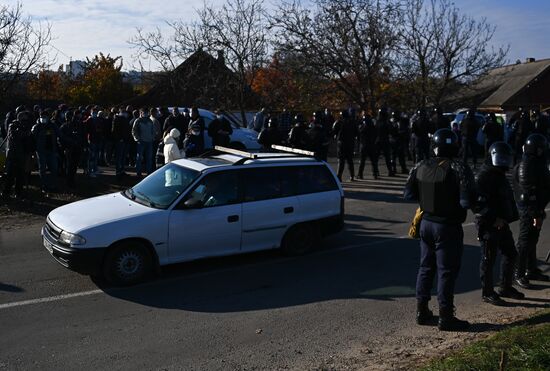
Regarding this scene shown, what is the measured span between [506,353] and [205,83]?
79.1ft

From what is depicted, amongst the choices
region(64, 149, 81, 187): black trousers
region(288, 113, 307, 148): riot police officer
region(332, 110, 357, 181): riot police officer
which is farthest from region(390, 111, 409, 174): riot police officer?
region(64, 149, 81, 187): black trousers

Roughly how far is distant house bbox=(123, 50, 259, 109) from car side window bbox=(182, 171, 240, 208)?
61.7 feet

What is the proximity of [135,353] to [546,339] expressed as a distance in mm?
3528

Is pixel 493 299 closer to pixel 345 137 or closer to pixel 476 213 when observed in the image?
pixel 476 213

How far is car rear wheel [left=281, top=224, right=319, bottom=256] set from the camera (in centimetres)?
881

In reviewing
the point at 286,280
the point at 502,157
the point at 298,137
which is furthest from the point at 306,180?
the point at 298,137

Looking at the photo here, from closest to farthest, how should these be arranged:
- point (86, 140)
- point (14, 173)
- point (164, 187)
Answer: point (164, 187), point (14, 173), point (86, 140)

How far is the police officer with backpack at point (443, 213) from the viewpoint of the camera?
579 centimetres

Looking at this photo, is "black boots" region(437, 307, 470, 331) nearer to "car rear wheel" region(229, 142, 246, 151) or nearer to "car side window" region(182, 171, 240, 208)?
"car side window" region(182, 171, 240, 208)

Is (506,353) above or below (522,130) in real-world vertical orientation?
below

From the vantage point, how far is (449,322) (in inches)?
235

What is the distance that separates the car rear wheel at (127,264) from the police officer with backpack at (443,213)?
3.31 meters

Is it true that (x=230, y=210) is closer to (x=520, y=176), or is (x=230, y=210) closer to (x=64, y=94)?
(x=520, y=176)

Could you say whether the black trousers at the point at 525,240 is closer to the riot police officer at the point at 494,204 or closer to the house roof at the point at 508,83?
the riot police officer at the point at 494,204
